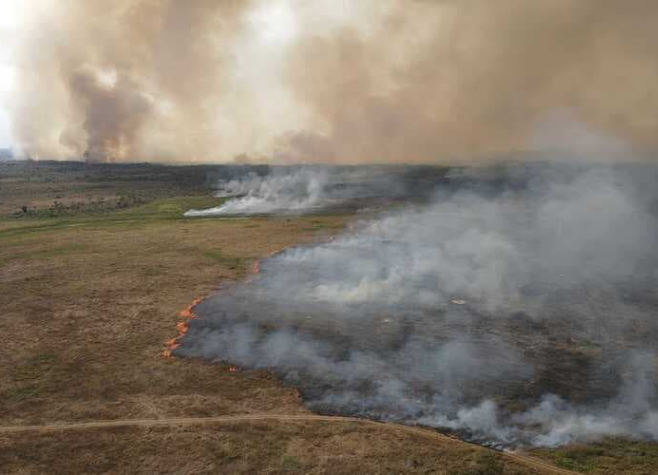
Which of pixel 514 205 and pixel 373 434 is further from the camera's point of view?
pixel 514 205

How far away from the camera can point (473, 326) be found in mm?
35188

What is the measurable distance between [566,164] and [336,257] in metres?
47.2

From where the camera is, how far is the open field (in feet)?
67.3

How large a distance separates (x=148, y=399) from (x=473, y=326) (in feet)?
69.9

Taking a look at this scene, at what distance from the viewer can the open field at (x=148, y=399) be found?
20500mm

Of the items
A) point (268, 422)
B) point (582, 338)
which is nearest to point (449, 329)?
point (582, 338)

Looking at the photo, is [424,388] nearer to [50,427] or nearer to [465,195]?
[50,427]

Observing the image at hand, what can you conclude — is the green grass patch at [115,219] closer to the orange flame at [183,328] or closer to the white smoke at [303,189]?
the white smoke at [303,189]

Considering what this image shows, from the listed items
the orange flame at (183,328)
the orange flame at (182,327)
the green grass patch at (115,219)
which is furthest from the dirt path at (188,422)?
the green grass patch at (115,219)

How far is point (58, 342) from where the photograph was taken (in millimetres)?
34000

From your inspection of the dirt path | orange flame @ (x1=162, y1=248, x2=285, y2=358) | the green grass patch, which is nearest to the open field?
the dirt path

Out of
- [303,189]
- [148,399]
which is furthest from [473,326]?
[303,189]

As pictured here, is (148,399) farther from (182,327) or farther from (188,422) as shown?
(182,327)

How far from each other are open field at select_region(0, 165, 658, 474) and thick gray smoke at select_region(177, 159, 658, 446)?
5.87 ft
